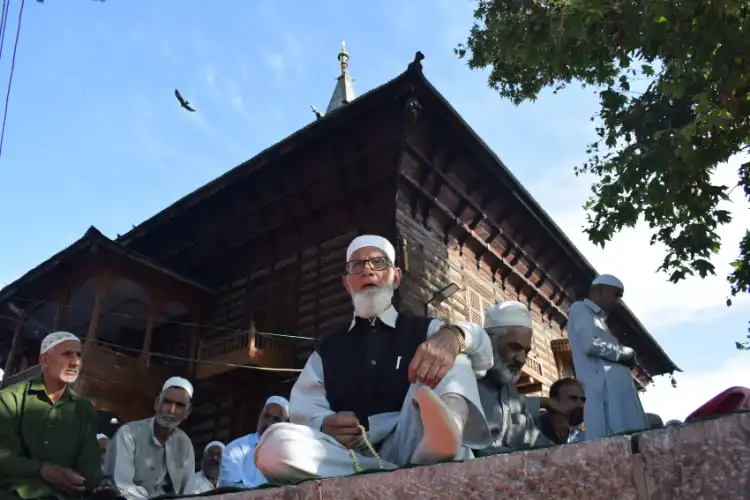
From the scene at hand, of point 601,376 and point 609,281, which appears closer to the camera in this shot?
point 601,376

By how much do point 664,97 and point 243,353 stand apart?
707 centimetres

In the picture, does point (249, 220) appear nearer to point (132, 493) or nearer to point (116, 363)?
point (116, 363)

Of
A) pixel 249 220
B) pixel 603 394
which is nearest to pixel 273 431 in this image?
pixel 603 394

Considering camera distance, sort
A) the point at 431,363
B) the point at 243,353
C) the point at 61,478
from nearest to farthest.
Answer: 1. the point at 431,363
2. the point at 61,478
3. the point at 243,353

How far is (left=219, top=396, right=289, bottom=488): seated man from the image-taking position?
5136 mm

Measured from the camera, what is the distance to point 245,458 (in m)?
5.46

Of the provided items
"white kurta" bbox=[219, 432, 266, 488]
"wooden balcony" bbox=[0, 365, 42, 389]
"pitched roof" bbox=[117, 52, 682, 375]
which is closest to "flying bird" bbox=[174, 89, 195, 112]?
"pitched roof" bbox=[117, 52, 682, 375]

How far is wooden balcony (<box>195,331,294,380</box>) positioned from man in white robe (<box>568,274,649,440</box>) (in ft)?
21.0

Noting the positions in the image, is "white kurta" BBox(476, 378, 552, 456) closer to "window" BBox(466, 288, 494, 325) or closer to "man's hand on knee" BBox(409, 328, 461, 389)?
"man's hand on knee" BBox(409, 328, 461, 389)

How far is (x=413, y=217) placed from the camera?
1134 cm

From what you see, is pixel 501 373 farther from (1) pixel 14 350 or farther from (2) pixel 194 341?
(1) pixel 14 350

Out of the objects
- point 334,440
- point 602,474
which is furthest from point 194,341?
point 602,474

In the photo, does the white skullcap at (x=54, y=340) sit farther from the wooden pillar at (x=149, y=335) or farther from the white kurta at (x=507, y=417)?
the wooden pillar at (x=149, y=335)

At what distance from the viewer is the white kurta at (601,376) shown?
4.62 m
